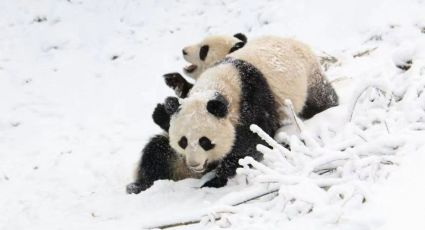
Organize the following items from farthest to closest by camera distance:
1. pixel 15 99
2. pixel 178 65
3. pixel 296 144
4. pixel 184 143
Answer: pixel 178 65
pixel 15 99
pixel 184 143
pixel 296 144

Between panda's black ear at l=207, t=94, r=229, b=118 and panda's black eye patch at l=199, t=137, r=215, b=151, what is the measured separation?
21 cm

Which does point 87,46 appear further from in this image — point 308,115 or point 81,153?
point 308,115

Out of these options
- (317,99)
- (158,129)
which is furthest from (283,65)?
(158,129)

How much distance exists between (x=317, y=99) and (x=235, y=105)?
1.16 metres

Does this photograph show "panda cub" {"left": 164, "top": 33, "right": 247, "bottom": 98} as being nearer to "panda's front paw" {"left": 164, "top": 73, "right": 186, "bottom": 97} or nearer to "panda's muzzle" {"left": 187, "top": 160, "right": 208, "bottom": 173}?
"panda's front paw" {"left": 164, "top": 73, "right": 186, "bottom": 97}

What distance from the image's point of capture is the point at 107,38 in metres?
10.3

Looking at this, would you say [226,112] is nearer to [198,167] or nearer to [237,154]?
[237,154]

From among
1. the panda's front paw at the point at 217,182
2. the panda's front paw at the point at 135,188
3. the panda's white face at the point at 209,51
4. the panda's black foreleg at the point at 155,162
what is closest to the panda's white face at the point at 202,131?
the panda's front paw at the point at 217,182

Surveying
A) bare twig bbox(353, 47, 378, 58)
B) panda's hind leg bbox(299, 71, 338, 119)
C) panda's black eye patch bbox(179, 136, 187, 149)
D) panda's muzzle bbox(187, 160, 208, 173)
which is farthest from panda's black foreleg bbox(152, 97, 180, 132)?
bare twig bbox(353, 47, 378, 58)

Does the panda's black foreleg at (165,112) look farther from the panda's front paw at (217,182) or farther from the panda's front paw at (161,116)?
the panda's front paw at (217,182)

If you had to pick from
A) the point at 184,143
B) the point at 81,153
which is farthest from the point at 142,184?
the point at 81,153

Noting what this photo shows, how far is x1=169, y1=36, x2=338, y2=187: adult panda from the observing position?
4.81 meters

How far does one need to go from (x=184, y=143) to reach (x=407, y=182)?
2.44 m

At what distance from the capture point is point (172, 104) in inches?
194
